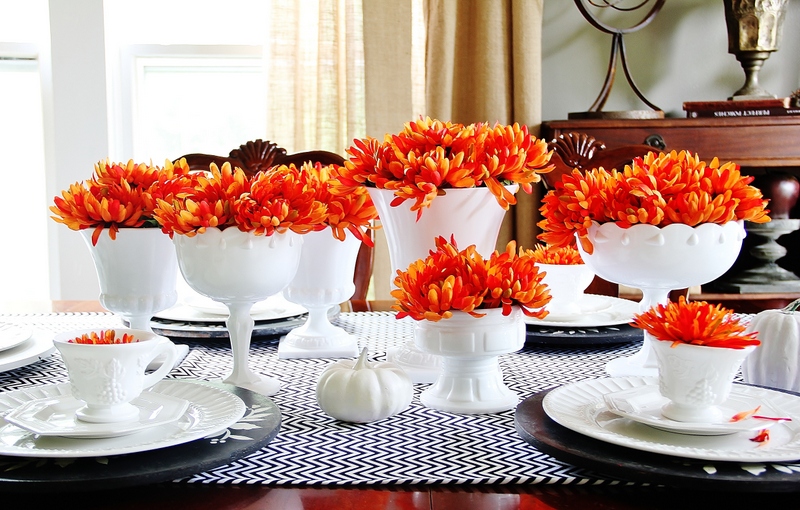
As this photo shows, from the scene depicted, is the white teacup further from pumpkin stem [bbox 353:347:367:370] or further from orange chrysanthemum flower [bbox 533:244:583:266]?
orange chrysanthemum flower [bbox 533:244:583:266]

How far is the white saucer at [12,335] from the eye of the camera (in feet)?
3.47

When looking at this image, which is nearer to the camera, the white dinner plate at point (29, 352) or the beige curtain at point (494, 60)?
the white dinner plate at point (29, 352)

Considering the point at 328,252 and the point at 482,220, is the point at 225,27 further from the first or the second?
the point at 482,220

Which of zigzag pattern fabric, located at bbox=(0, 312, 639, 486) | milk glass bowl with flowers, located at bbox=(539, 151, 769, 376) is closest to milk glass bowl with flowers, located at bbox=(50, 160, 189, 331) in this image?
zigzag pattern fabric, located at bbox=(0, 312, 639, 486)

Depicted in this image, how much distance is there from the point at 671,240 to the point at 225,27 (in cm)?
212

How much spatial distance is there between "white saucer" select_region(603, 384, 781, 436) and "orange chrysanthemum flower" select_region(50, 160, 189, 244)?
535mm

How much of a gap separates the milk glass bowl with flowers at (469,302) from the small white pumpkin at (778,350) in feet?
0.88

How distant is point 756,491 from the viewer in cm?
60

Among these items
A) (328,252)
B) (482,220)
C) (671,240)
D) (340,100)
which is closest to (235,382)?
(328,252)

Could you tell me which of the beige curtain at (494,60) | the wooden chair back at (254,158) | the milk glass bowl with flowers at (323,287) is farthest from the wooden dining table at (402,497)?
the beige curtain at (494,60)

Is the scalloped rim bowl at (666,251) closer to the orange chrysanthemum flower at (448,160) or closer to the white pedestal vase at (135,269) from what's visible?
the orange chrysanthemum flower at (448,160)

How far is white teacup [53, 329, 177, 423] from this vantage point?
2.35 feet

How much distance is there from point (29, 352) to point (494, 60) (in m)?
1.77

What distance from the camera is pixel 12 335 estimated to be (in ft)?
3.66
